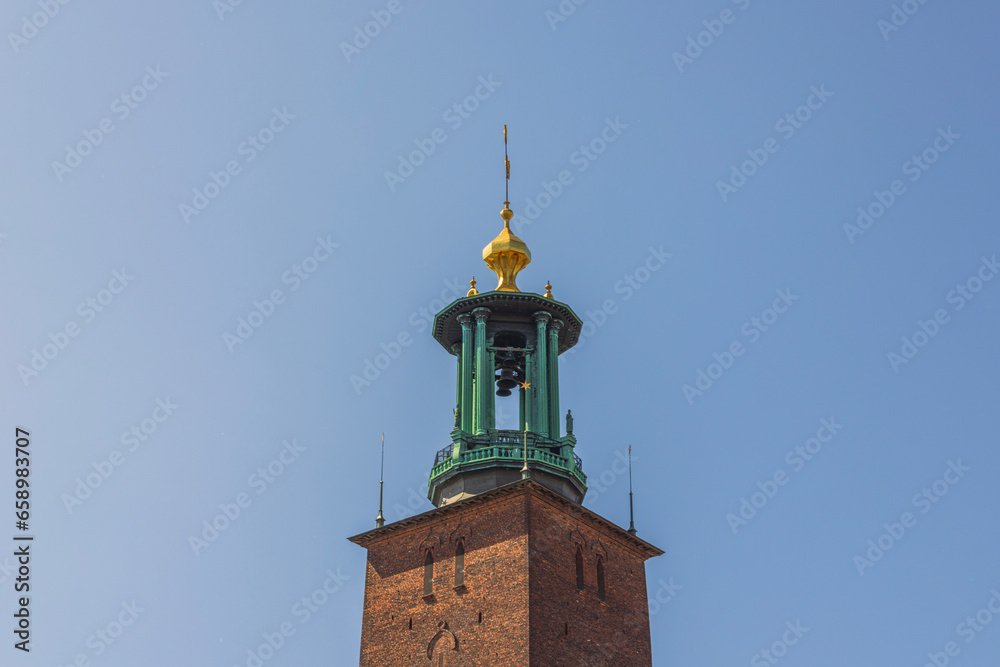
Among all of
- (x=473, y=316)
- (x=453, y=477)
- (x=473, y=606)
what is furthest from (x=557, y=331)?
(x=473, y=606)

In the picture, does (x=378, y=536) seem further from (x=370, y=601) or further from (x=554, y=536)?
(x=554, y=536)

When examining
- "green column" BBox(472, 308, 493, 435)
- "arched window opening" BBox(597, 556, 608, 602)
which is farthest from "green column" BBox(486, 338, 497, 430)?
"arched window opening" BBox(597, 556, 608, 602)

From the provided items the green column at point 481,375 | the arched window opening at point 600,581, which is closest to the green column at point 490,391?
the green column at point 481,375

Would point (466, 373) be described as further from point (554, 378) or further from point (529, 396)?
point (554, 378)

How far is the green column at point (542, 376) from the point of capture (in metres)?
A: 50.3

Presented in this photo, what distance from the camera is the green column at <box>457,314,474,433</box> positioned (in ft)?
166

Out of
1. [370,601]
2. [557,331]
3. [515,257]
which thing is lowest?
[370,601]

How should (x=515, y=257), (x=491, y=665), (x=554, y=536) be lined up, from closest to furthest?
(x=491, y=665), (x=554, y=536), (x=515, y=257)

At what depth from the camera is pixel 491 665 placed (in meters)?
43.8

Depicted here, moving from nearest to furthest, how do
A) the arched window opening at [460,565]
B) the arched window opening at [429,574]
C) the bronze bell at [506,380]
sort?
the arched window opening at [460,565] → the arched window opening at [429,574] → the bronze bell at [506,380]

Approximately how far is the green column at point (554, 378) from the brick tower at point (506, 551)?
6 centimetres

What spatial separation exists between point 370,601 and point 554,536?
6.75 m

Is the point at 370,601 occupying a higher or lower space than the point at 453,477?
lower

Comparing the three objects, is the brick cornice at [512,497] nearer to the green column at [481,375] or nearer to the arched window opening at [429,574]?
the arched window opening at [429,574]
